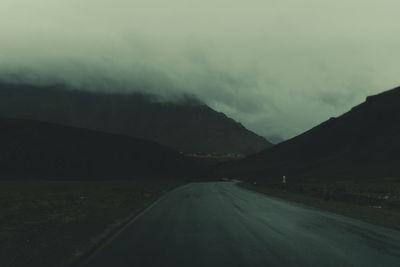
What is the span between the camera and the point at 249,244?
1100 centimetres

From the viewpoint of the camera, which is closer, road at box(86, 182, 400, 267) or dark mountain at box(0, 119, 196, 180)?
road at box(86, 182, 400, 267)

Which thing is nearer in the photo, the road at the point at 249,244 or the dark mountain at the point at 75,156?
the road at the point at 249,244

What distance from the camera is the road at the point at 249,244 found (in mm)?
9008

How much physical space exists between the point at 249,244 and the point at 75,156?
451 feet

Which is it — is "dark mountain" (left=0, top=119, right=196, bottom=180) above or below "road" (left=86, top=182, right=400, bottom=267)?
above

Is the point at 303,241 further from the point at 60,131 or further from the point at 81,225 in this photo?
the point at 60,131

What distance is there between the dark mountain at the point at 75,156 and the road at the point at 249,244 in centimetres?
11543

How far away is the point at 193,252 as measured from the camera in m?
9.92

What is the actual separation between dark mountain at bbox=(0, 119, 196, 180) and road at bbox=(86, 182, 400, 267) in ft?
379

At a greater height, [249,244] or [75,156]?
[75,156]

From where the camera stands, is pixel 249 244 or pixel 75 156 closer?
pixel 249 244

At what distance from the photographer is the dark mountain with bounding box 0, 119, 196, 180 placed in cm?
12675

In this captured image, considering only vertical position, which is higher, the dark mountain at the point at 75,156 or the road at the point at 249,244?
the dark mountain at the point at 75,156

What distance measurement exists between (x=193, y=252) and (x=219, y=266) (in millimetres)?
1550
